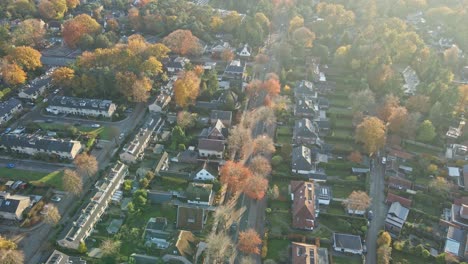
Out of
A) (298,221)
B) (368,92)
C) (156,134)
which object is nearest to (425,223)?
(298,221)

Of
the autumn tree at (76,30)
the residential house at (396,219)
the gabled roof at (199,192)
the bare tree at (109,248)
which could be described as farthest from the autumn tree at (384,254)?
the autumn tree at (76,30)

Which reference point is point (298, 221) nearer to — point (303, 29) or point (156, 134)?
point (156, 134)

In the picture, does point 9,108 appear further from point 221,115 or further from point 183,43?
point 221,115

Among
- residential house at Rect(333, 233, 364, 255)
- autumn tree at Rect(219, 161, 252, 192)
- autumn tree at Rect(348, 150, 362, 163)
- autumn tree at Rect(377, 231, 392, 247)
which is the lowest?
residential house at Rect(333, 233, 364, 255)

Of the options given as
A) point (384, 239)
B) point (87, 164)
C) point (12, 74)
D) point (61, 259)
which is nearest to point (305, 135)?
point (384, 239)

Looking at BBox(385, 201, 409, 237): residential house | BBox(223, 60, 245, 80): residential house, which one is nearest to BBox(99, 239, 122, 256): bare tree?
BBox(385, 201, 409, 237): residential house

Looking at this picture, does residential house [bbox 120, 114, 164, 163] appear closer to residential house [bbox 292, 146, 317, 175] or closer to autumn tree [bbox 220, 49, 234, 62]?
residential house [bbox 292, 146, 317, 175]
